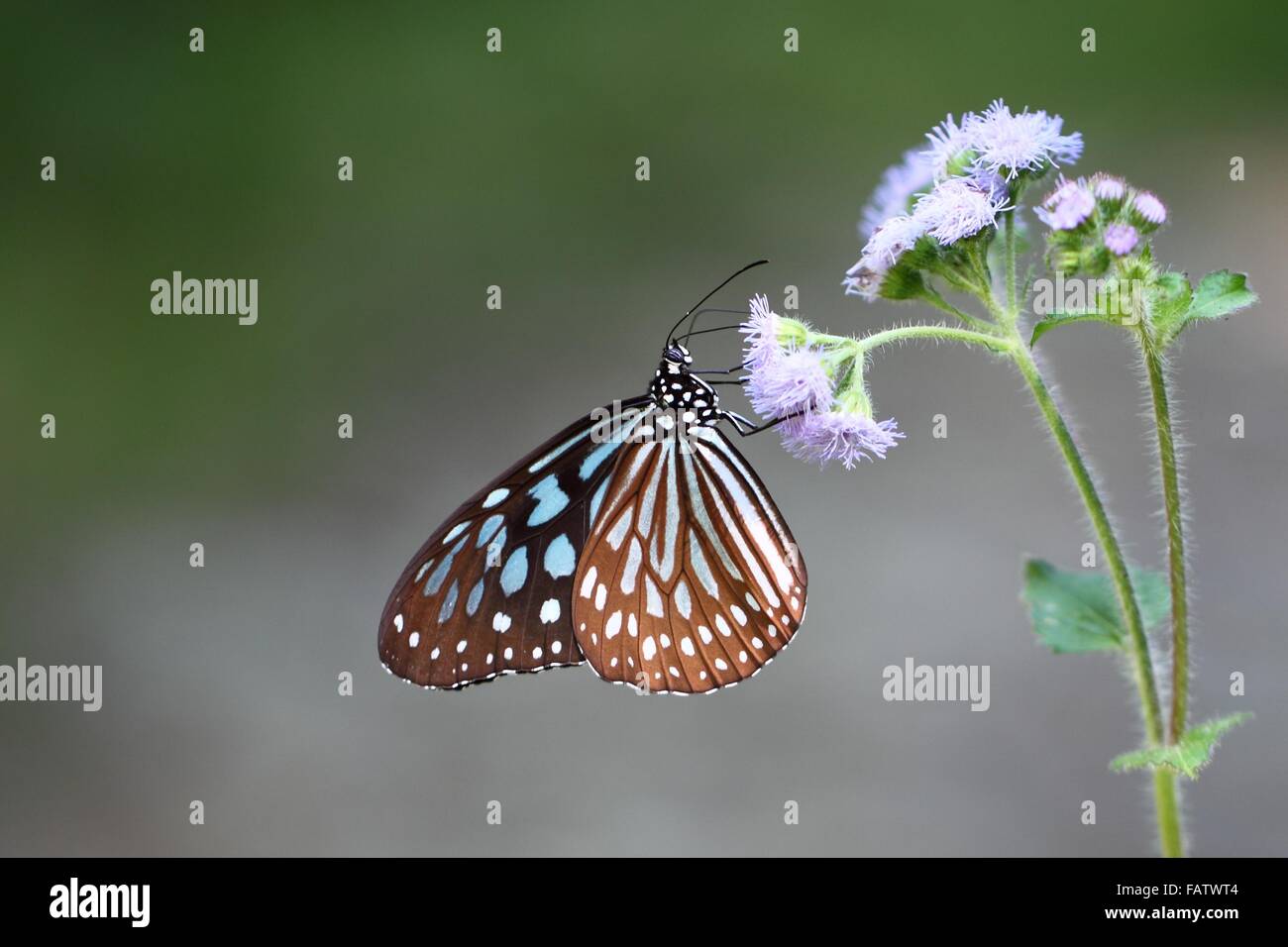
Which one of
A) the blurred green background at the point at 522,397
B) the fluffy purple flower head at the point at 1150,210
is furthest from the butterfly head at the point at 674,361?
the blurred green background at the point at 522,397

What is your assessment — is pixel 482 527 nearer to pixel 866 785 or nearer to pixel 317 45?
pixel 866 785

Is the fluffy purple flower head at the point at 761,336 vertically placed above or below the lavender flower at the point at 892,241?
below

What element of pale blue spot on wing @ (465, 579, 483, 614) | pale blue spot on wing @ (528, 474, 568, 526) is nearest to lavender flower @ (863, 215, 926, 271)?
pale blue spot on wing @ (528, 474, 568, 526)

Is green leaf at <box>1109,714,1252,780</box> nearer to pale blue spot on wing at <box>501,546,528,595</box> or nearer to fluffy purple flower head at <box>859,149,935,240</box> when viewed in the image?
fluffy purple flower head at <box>859,149,935,240</box>

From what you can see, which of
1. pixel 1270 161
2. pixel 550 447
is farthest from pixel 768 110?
pixel 550 447

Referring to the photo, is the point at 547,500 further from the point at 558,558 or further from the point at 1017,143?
the point at 1017,143

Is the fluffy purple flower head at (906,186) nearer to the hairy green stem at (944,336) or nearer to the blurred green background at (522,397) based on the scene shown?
the hairy green stem at (944,336)

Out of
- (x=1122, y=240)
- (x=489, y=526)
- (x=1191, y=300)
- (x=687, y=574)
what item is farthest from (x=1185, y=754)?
(x=489, y=526)
